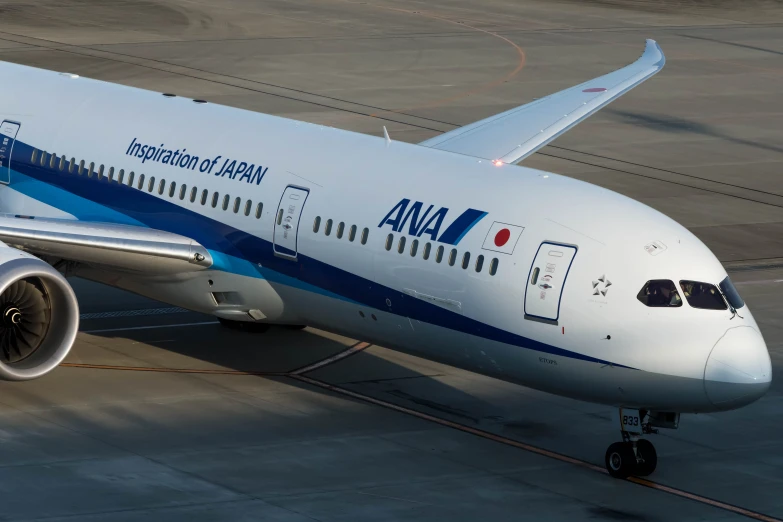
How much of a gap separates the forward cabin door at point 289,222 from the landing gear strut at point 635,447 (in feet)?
20.7

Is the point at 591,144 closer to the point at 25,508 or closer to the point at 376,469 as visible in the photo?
the point at 376,469

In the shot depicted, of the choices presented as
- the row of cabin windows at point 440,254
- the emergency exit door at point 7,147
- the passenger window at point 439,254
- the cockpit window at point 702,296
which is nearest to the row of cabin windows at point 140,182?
the emergency exit door at point 7,147

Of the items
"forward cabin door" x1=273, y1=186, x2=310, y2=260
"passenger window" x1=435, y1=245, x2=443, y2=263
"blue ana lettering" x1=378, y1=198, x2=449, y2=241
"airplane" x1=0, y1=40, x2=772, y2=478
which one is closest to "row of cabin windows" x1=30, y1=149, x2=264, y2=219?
"airplane" x1=0, y1=40, x2=772, y2=478

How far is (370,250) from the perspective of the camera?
2327 cm

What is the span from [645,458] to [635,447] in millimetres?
245

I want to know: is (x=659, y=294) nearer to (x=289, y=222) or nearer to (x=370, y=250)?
(x=370, y=250)

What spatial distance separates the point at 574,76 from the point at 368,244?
36.0 meters

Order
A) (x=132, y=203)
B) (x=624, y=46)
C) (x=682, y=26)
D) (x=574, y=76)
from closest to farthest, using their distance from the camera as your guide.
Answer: (x=132, y=203) → (x=574, y=76) → (x=624, y=46) → (x=682, y=26)

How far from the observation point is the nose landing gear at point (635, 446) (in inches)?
838

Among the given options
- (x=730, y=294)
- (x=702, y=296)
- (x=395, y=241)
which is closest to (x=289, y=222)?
(x=395, y=241)

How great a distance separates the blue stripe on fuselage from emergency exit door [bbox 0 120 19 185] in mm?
164

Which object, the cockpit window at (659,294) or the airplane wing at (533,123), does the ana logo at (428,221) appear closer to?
the cockpit window at (659,294)

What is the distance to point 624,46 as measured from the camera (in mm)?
66000

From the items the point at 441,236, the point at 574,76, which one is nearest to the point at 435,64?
the point at 574,76
